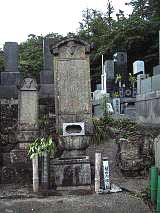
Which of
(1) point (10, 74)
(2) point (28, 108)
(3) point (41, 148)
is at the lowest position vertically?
(3) point (41, 148)

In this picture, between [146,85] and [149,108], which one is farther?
[146,85]

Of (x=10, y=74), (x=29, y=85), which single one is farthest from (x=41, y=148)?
(x=10, y=74)

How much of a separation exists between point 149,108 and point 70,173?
19.1ft

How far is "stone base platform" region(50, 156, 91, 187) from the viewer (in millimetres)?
6789

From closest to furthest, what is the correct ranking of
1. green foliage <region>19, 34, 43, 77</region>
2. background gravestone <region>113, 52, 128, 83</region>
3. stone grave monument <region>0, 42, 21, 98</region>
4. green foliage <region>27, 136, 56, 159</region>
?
green foliage <region>27, 136, 56, 159</region>
stone grave monument <region>0, 42, 21, 98</region>
background gravestone <region>113, 52, 128, 83</region>
green foliage <region>19, 34, 43, 77</region>

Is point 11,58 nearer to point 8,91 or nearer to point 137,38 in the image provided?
point 8,91

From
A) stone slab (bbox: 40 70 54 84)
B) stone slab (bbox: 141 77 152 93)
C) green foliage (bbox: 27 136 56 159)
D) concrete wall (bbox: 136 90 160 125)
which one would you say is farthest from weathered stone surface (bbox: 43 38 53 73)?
green foliage (bbox: 27 136 56 159)

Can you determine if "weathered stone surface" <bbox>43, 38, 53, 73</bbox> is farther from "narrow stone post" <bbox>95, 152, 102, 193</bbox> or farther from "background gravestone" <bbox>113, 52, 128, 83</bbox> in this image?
"background gravestone" <bbox>113, 52, 128, 83</bbox>

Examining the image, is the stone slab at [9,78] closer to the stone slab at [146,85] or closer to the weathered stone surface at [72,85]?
the stone slab at [146,85]

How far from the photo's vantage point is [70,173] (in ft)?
22.4

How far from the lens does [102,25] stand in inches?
1404

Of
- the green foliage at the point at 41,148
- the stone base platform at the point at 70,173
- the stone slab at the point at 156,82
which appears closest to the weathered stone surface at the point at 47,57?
the stone slab at the point at 156,82

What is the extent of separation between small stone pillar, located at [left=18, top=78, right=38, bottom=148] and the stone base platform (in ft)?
5.11

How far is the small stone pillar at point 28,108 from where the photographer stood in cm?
823
